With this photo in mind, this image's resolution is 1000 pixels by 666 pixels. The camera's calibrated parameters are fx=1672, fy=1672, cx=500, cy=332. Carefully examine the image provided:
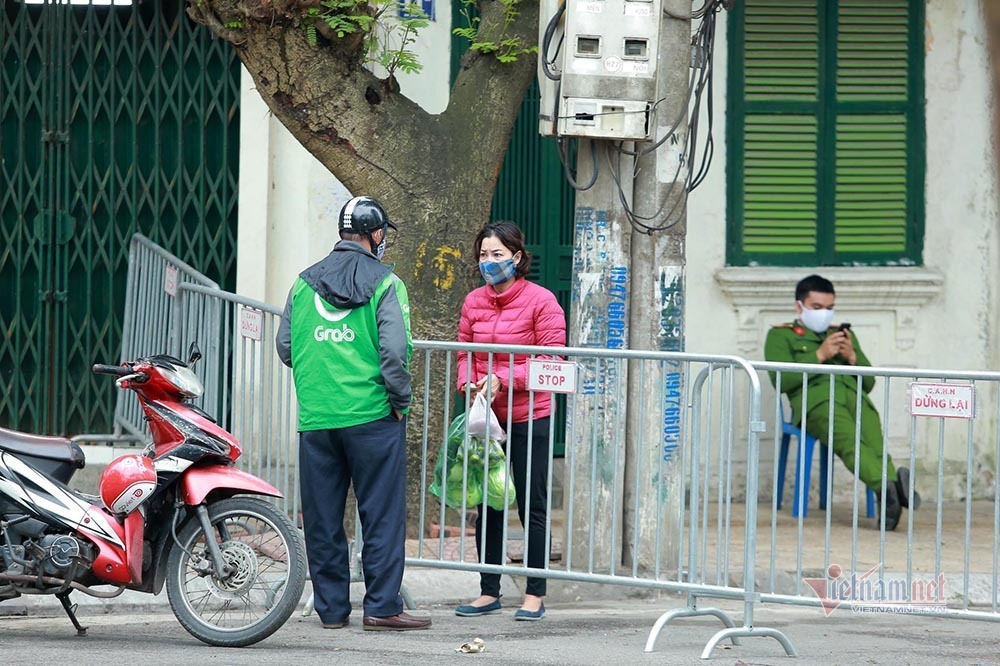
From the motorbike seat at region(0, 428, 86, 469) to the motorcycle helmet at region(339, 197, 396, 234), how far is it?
1.41m

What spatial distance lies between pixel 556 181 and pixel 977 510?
11.1 feet

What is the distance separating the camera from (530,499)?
737 centimetres

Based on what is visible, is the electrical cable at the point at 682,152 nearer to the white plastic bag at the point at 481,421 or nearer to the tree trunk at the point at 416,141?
the tree trunk at the point at 416,141

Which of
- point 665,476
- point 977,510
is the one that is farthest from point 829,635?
point 977,510

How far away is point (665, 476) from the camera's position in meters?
8.13


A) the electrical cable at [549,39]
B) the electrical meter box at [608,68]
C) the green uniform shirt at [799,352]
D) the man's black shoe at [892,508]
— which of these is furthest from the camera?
the green uniform shirt at [799,352]

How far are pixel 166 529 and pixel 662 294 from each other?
2.87 m

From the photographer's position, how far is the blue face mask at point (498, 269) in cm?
742

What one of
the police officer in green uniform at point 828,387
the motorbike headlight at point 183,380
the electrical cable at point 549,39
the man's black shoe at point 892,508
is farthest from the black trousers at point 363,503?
the man's black shoe at point 892,508

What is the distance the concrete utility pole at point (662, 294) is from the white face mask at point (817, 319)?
2.13 metres

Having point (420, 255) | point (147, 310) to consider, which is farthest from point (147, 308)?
point (420, 255)

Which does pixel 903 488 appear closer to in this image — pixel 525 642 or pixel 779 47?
pixel 779 47

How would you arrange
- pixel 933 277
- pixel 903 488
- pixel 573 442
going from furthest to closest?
pixel 933 277 < pixel 903 488 < pixel 573 442

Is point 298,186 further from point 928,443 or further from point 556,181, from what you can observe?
point 928,443
